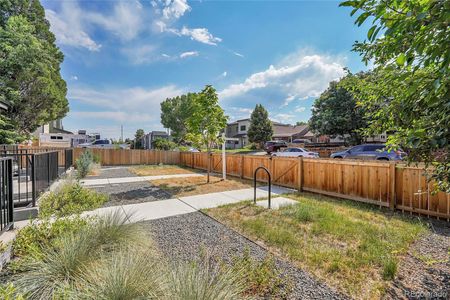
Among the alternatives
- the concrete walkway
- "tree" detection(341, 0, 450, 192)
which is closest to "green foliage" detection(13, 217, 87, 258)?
the concrete walkway

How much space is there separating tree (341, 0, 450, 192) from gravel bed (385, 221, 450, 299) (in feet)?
4.64

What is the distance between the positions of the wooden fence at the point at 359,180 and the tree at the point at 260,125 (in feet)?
72.8

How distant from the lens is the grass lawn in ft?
9.30

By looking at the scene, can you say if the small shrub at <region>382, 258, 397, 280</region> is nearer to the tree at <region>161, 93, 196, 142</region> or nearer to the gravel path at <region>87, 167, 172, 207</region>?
the gravel path at <region>87, 167, 172, 207</region>

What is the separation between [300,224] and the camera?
464cm

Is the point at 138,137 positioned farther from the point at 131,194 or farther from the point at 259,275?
the point at 259,275

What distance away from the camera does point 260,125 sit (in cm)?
3322

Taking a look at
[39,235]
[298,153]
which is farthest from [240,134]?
[39,235]

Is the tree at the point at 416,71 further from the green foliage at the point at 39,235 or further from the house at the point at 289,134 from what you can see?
the house at the point at 289,134

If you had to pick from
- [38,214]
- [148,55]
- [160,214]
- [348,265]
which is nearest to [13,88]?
[148,55]

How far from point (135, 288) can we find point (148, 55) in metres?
12.1

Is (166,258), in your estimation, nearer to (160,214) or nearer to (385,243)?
(160,214)

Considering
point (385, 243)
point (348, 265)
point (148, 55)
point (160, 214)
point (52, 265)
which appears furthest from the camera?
point (148, 55)

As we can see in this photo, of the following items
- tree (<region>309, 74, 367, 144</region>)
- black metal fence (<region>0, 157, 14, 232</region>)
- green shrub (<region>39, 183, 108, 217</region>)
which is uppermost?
tree (<region>309, 74, 367, 144</region>)
